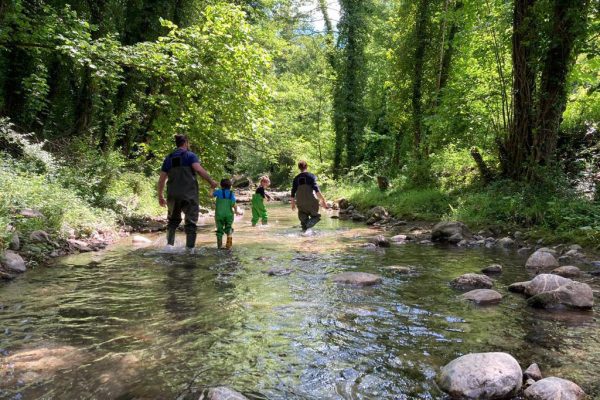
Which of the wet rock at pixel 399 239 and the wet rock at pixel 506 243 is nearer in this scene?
the wet rock at pixel 506 243

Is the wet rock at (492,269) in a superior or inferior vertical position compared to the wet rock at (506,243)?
inferior

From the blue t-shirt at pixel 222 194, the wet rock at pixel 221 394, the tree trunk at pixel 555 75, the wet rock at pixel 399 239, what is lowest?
the wet rock at pixel 221 394

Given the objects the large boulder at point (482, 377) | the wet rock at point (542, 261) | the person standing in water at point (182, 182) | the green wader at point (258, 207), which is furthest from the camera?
the green wader at point (258, 207)

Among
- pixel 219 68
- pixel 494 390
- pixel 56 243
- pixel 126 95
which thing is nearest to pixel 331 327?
pixel 494 390

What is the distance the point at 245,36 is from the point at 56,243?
7434mm

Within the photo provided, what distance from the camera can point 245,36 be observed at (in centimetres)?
1236

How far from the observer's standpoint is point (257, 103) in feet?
41.9

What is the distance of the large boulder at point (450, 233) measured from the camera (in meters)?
10.7

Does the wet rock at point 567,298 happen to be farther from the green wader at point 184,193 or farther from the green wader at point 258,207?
the green wader at point 258,207

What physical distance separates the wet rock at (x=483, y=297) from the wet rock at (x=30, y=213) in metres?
8.08

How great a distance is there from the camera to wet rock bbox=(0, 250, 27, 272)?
6786mm

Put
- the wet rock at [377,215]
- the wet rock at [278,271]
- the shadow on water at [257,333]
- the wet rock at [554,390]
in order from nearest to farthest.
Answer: the wet rock at [554,390], the shadow on water at [257,333], the wet rock at [278,271], the wet rock at [377,215]

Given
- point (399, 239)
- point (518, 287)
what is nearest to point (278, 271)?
point (518, 287)

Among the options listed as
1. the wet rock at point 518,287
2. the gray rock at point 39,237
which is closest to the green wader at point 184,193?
the gray rock at point 39,237
